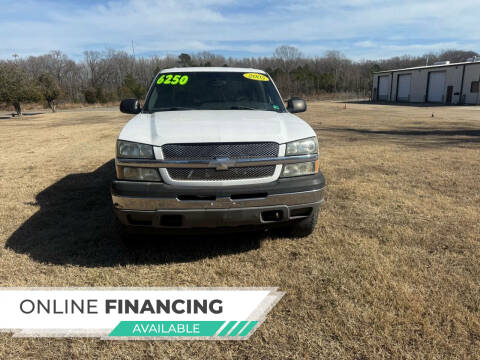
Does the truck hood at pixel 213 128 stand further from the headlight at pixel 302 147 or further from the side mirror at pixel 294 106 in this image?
the side mirror at pixel 294 106

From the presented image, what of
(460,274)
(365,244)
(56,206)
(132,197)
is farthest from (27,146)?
(460,274)

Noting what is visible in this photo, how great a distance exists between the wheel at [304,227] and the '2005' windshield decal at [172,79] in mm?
2307

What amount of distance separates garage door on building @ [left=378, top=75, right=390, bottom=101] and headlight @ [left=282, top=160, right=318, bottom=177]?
5500cm

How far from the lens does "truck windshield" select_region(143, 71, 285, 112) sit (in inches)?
160

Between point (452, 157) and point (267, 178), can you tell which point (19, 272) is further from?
point (452, 157)

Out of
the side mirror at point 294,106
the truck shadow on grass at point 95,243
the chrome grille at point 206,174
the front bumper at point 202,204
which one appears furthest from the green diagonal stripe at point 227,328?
the side mirror at point 294,106

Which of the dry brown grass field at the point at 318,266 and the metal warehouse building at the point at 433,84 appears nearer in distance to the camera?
the dry brown grass field at the point at 318,266

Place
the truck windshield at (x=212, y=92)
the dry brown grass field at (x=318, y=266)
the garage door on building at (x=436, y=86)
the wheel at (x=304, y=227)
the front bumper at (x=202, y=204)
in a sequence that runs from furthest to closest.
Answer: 1. the garage door on building at (x=436, y=86)
2. the truck windshield at (x=212, y=92)
3. the wheel at (x=304, y=227)
4. the front bumper at (x=202, y=204)
5. the dry brown grass field at (x=318, y=266)

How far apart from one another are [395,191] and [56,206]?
200 inches

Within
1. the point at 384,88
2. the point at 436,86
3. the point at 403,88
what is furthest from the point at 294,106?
the point at 384,88

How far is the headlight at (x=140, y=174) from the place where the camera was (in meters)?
2.81

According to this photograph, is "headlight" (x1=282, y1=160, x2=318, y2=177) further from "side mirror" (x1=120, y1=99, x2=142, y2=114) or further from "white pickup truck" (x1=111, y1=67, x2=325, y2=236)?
"side mirror" (x1=120, y1=99, x2=142, y2=114)

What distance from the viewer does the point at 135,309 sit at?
2609 millimetres

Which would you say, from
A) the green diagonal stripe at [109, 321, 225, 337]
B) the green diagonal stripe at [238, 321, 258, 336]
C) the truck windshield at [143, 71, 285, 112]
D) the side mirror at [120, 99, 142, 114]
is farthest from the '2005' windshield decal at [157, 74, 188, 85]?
the green diagonal stripe at [238, 321, 258, 336]
